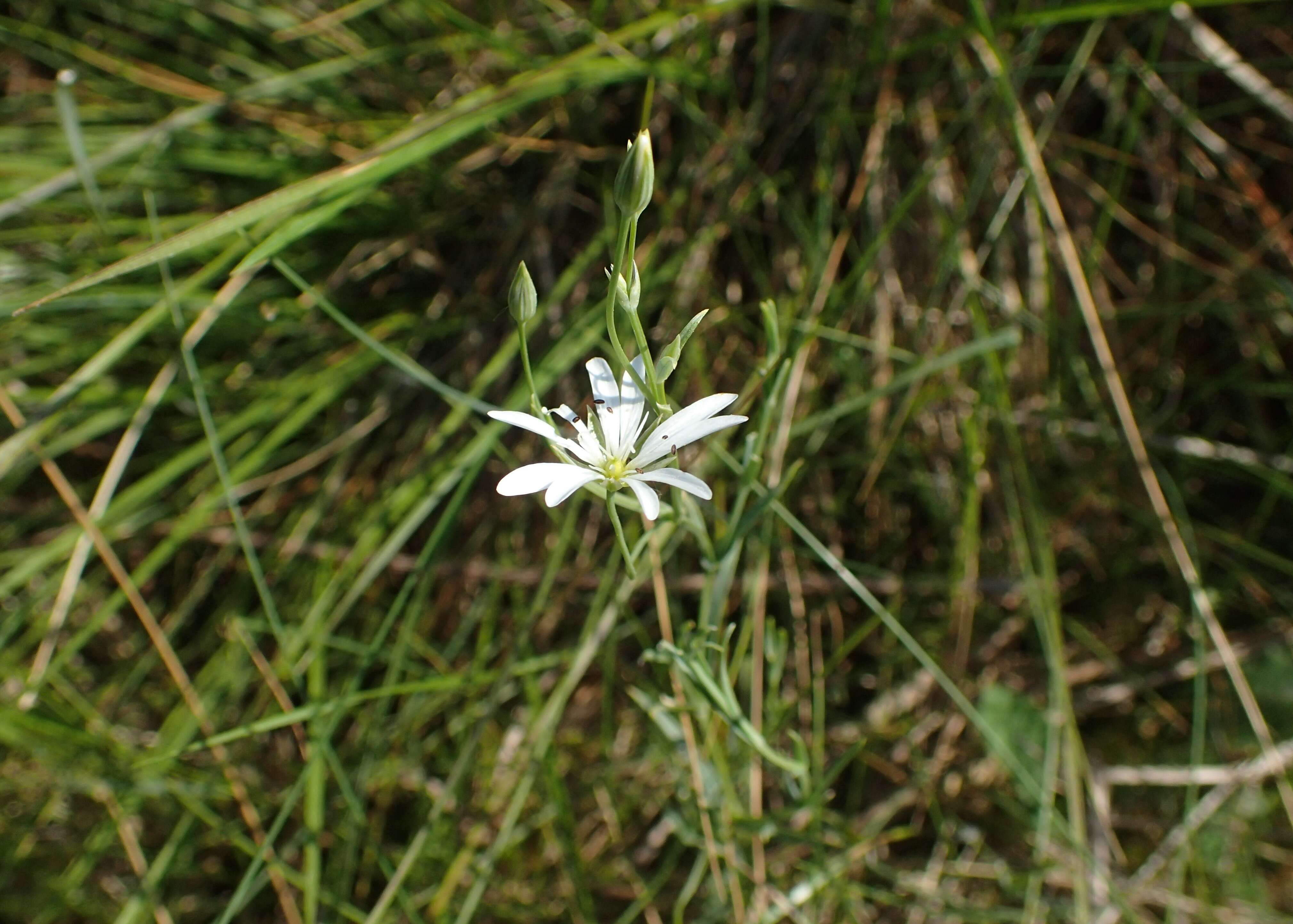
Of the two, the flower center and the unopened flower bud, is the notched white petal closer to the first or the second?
the flower center

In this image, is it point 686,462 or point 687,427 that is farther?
point 686,462

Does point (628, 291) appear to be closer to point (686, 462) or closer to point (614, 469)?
point (614, 469)

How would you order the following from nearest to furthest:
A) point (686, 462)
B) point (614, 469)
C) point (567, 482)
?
point (567, 482), point (614, 469), point (686, 462)

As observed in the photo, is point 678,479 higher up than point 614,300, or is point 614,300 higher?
point 614,300

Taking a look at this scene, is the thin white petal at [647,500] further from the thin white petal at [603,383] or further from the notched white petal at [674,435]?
the thin white petal at [603,383]

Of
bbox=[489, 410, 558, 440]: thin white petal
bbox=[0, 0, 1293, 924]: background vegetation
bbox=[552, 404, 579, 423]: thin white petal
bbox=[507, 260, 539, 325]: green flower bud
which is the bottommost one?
bbox=[0, 0, 1293, 924]: background vegetation

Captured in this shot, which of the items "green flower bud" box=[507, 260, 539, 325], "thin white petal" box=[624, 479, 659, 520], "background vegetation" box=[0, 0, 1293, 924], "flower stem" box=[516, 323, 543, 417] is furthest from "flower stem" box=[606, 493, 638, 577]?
"background vegetation" box=[0, 0, 1293, 924]

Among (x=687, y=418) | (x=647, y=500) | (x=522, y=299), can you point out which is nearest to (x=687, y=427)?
(x=687, y=418)

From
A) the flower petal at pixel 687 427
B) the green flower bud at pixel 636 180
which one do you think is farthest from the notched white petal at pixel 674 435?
the green flower bud at pixel 636 180
